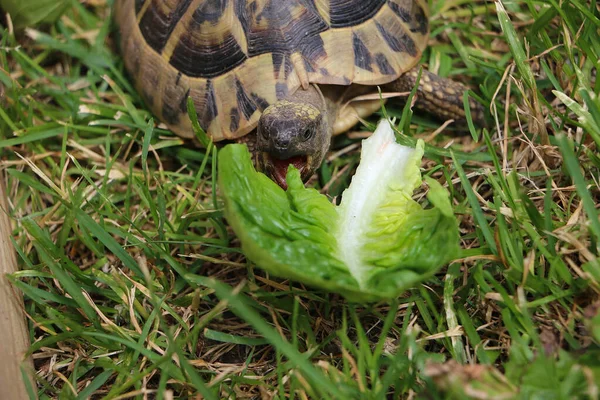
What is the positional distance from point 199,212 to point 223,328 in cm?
56

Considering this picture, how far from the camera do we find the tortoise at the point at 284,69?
9.44 ft

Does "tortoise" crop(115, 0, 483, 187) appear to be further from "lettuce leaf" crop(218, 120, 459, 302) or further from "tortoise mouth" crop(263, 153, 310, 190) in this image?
"lettuce leaf" crop(218, 120, 459, 302)

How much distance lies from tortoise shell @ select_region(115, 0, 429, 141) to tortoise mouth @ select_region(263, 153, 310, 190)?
245 millimetres

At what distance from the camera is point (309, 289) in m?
2.60

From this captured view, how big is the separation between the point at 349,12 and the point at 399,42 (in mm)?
318

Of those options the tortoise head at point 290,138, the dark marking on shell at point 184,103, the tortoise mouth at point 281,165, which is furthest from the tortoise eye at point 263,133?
the dark marking on shell at point 184,103

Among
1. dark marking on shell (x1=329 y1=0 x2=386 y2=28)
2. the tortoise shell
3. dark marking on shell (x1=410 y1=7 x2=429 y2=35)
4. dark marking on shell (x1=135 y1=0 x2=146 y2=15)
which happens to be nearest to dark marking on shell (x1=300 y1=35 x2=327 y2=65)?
the tortoise shell

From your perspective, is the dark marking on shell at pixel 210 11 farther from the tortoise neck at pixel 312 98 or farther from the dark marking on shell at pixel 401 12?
the dark marking on shell at pixel 401 12

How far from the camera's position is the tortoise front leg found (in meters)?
3.19

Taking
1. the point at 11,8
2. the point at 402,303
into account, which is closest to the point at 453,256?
the point at 402,303

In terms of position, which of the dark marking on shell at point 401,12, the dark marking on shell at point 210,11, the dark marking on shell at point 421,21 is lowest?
the dark marking on shell at point 421,21

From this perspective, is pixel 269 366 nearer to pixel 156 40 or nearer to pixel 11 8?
pixel 156 40

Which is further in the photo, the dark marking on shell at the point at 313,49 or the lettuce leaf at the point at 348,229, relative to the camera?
the dark marking on shell at the point at 313,49

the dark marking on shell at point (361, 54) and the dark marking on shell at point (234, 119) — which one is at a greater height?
the dark marking on shell at point (361, 54)
